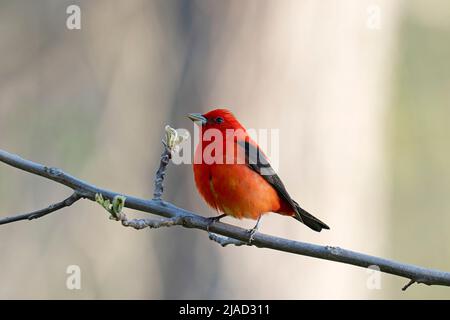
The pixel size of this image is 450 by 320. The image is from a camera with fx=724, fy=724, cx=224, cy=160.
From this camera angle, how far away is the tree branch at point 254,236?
3109 mm

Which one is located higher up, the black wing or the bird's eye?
the bird's eye

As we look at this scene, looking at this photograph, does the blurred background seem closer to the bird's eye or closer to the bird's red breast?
the bird's eye

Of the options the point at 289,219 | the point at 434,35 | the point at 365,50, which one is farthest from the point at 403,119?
the point at 289,219

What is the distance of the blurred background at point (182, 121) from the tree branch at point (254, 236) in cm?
269

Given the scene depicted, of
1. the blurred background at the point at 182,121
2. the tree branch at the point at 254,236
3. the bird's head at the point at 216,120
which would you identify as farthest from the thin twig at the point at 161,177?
the blurred background at the point at 182,121

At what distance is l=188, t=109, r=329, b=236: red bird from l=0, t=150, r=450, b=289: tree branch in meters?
0.68

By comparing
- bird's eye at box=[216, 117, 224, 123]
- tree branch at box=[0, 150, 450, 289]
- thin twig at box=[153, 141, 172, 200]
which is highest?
bird's eye at box=[216, 117, 224, 123]

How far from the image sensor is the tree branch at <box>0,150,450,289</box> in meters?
3.11

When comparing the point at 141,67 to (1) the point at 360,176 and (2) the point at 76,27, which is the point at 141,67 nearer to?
(2) the point at 76,27

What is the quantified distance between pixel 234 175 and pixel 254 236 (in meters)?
0.93

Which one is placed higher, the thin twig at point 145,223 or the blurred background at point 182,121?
the blurred background at point 182,121

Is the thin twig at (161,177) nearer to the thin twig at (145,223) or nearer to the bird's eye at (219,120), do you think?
the thin twig at (145,223)

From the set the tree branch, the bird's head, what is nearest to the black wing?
the bird's head

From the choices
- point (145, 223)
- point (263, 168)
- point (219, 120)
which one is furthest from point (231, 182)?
point (145, 223)
